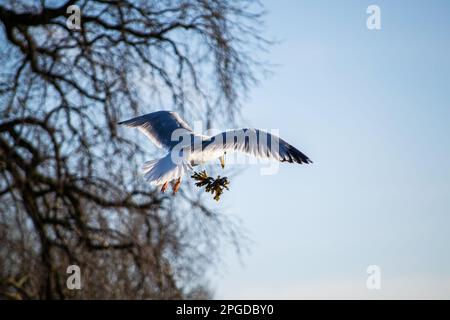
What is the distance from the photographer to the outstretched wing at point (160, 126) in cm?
880

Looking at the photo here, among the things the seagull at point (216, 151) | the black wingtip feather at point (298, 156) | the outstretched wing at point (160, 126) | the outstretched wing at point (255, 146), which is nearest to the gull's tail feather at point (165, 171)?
the seagull at point (216, 151)

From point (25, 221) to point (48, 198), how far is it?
79 cm

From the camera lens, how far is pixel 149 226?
433 inches

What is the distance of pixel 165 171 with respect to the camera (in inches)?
297

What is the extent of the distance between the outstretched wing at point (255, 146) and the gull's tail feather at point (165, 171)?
232 mm

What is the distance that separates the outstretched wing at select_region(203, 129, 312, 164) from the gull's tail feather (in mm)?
232

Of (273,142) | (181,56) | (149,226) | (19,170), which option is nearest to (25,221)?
(19,170)

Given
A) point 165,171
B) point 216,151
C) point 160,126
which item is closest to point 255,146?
point 216,151

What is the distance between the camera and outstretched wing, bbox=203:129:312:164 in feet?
24.9

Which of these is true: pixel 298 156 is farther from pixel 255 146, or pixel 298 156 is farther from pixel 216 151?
pixel 216 151

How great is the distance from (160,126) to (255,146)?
153 cm

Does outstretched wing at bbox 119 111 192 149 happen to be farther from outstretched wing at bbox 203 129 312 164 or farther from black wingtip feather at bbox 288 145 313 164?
black wingtip feather at bbox 288 145 313 164

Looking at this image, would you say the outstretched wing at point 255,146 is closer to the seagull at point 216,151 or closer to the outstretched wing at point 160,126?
the seagull at point 216,151
